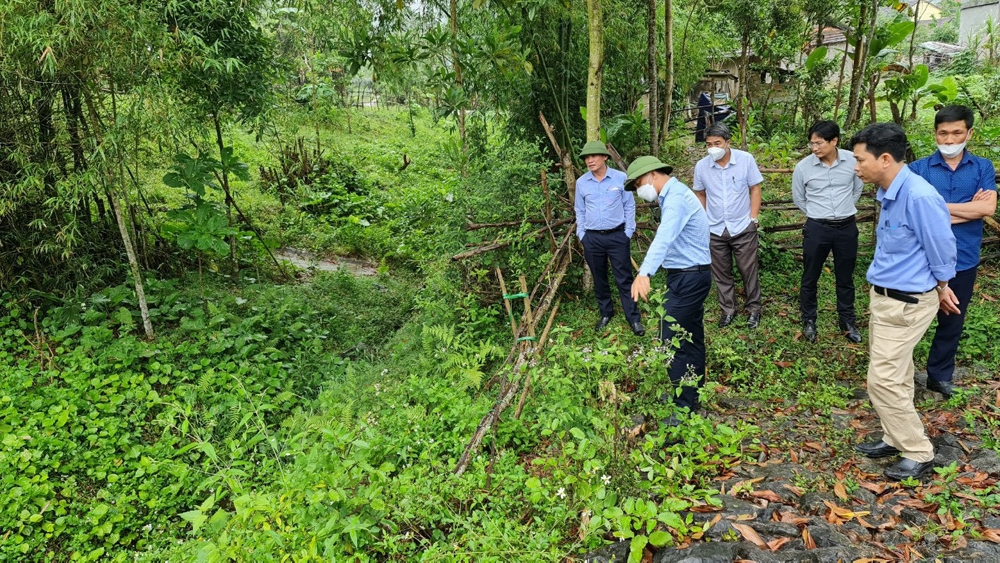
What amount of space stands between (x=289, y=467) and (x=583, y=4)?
551cm

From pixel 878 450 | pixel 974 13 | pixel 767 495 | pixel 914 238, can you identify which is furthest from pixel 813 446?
pixel 974 13

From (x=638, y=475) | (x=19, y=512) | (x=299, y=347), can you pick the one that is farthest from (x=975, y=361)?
(x=19, y=512)

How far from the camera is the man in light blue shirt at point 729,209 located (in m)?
4.57

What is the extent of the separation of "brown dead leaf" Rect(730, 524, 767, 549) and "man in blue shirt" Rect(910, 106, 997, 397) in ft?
6.51

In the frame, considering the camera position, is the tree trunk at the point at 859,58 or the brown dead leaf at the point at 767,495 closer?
the brown dead leaf at the point at 767,495

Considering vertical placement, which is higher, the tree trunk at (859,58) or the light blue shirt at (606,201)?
the tree trunk at (859,58)

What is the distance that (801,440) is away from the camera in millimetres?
3459

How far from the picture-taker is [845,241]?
14.2 feet

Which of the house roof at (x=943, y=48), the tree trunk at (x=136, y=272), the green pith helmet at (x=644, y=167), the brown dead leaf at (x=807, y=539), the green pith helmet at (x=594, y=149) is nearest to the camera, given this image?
the brown dead leaf at (x=807, y=539)

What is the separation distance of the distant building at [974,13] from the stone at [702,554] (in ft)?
72.8

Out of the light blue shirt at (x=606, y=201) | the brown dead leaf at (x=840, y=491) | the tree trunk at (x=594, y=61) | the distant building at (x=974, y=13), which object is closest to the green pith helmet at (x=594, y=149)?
the light blue shirt at (x=606, y=201)

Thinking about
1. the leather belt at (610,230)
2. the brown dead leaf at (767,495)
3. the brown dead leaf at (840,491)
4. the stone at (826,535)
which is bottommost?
the brown dead leaf at (767,495)

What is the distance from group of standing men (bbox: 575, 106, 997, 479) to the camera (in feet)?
9.62

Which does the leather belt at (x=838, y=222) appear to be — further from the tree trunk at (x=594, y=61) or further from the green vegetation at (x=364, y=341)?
the tree trunk at (x=594, y=61)
